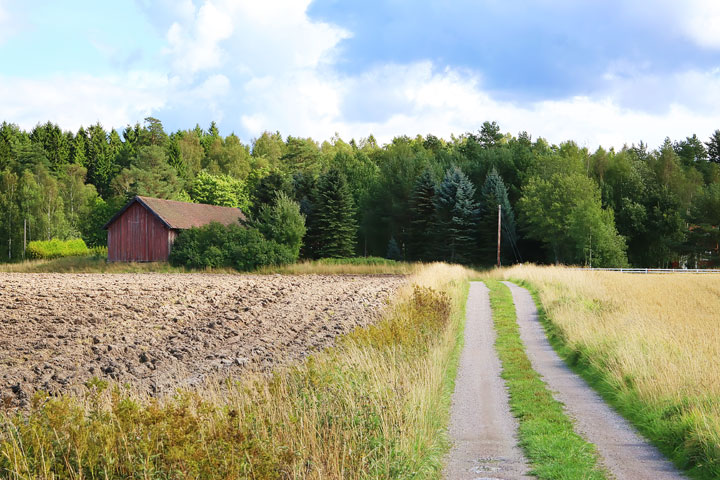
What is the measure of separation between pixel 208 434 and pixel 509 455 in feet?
12.3

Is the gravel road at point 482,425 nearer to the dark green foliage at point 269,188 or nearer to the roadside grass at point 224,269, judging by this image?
the roadside grass at point 224,269

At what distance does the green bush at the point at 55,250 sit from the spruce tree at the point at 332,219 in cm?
2436

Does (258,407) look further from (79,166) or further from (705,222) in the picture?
(79,166)

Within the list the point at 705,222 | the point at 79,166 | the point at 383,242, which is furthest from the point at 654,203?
the point at 79,166

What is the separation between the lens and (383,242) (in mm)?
78938

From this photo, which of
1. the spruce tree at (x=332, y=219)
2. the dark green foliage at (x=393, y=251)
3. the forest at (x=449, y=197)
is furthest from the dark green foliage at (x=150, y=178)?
the dark green foliage at (x=393, y=251)

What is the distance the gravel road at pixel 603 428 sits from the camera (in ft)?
25.0

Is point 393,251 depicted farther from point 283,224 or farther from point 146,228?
point 146,228

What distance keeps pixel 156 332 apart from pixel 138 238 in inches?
1579

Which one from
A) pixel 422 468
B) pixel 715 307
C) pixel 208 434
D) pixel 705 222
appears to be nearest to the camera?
pixel 208 434

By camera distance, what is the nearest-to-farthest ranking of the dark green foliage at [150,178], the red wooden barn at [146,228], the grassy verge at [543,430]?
the grassy verge at [543,430] → the red wooden barn at [146,228] → the dark green foliage at [150,178]

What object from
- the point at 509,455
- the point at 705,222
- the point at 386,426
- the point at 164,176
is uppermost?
the point at 164,176

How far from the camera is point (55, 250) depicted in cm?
6738

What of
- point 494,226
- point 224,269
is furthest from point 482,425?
point 494,226
